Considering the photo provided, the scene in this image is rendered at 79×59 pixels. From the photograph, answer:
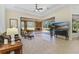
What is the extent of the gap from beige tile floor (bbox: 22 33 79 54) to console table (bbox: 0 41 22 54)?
11 cm

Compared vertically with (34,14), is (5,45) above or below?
below

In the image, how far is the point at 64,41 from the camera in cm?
349

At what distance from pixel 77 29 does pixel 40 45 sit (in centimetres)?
90

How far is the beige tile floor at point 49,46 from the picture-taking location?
3479 mm

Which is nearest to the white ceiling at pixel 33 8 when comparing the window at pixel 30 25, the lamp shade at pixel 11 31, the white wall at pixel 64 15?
the white wall at pixel 64 15

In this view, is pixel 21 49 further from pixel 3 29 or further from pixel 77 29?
pixel 77 29

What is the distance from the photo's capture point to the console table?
3276 mm

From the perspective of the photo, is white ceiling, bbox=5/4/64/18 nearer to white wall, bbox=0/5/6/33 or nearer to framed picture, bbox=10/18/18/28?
white wall, bbox=0/5/6/33

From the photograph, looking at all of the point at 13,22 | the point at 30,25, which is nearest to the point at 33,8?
the point at 30,25

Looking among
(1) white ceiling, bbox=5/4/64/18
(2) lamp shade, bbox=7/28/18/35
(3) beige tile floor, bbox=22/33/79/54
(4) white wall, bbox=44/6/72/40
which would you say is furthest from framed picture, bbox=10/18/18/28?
(4) white wall, bbox=44/6/72/40

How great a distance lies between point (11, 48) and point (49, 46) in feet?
2.77

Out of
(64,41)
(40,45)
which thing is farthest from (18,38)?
(64,41)

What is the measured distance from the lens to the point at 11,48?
3.36 metres
